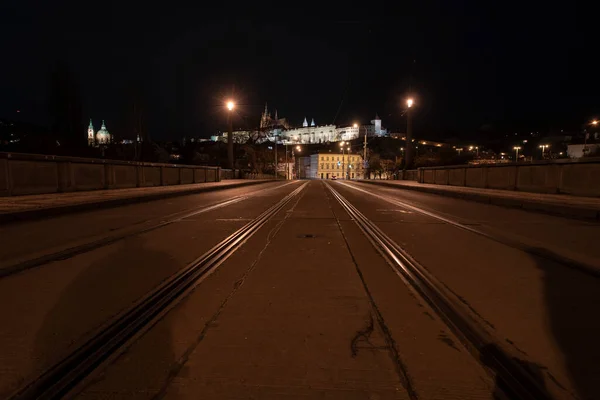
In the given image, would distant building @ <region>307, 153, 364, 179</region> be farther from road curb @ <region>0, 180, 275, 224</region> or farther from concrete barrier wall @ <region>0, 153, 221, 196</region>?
road curb @ <region>0, 180, 275, 224</region>

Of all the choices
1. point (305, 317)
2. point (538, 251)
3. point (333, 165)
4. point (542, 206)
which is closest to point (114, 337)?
point (305, 317)

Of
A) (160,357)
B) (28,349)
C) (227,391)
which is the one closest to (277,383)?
(227,391)

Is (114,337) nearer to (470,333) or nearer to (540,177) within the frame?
(470,333)

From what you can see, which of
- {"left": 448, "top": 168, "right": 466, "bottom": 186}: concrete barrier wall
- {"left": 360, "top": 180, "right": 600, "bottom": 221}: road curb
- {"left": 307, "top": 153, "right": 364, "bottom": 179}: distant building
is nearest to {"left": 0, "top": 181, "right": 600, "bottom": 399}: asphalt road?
{"left": 360, "top": 180, "right": 600, "bottom": 221}: road curb

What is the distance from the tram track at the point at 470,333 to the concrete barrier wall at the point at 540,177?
1488cm

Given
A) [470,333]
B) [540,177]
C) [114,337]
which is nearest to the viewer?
[114,337]

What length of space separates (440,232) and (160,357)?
7409mm

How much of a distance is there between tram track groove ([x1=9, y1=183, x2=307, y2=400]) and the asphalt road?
91 millimetres

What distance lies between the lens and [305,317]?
3607 millimetres

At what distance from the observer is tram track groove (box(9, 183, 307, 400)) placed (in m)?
2.43

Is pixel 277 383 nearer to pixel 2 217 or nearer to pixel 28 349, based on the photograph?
pixel 28 349

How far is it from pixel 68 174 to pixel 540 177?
24450mm

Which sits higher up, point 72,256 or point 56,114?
point 56,114

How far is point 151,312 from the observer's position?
3.72m
